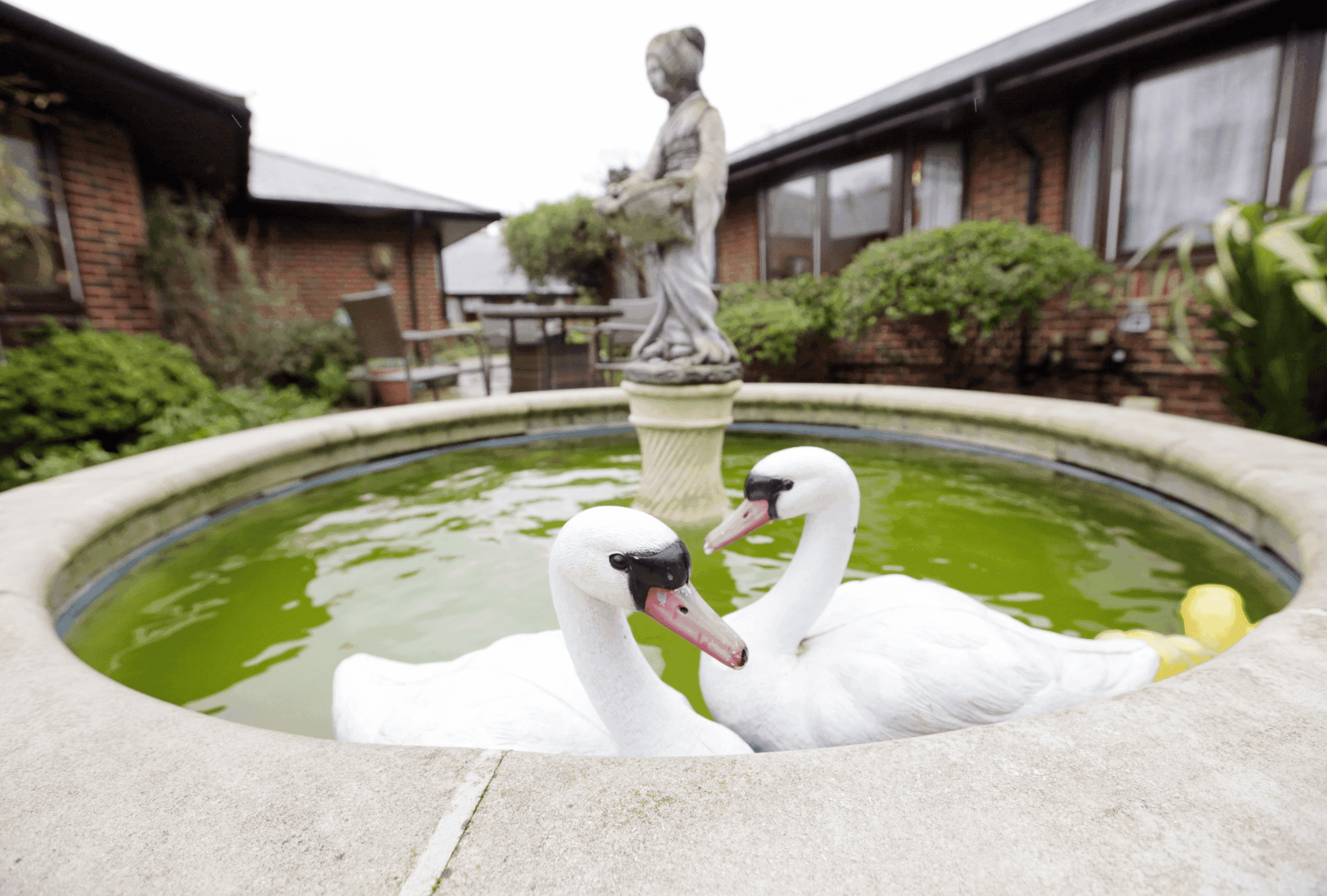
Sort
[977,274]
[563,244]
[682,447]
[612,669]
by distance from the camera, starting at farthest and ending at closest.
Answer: [563,244]
[977,274]
[682,447]
[612,669]

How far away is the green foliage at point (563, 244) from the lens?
1634 cm

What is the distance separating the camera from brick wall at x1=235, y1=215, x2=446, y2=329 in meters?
9.85

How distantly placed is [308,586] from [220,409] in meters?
3.61

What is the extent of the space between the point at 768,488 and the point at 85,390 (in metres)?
5.26

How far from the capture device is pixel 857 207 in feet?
29.0

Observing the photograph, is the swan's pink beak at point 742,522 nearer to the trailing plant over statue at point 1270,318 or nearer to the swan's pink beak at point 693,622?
the swan's pink beak at point 693,622

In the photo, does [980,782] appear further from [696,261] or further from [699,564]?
[696,261]

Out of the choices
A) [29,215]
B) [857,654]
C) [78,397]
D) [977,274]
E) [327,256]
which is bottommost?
[857,654]

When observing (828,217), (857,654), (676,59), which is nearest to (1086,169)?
(828,217)

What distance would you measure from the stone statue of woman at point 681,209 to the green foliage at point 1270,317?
2.46 metres

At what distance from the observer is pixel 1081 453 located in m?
3.59

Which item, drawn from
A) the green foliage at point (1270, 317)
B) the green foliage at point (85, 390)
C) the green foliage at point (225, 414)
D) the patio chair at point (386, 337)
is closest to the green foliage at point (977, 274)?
the green foliage at point (1270, 317)

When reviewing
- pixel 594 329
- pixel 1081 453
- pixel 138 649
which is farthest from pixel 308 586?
pixel 594 329

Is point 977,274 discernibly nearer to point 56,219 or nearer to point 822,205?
point 822,205
